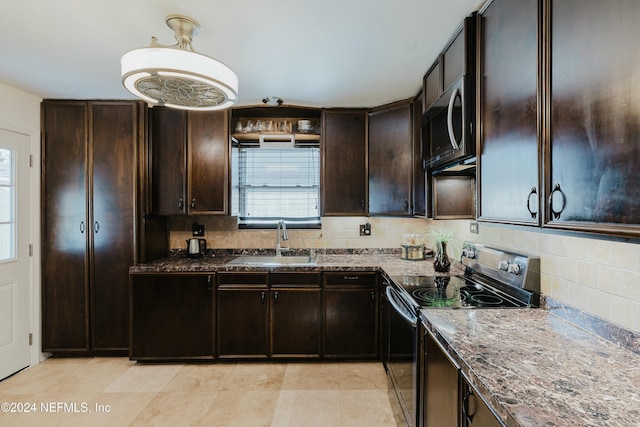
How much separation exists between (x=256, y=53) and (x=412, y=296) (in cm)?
177

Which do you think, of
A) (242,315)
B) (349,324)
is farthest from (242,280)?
(349,324)

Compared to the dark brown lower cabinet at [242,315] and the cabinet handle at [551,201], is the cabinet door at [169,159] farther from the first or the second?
the cabinet handle at [551,201]

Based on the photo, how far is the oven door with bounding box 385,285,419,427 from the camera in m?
1.61

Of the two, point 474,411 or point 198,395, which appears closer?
point 474,411

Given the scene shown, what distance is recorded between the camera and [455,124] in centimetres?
159

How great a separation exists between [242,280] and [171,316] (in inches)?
26.9

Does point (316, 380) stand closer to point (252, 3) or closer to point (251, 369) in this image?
point (251, 369)

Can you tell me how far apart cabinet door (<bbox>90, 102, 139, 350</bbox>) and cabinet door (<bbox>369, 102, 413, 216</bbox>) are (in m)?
2.17

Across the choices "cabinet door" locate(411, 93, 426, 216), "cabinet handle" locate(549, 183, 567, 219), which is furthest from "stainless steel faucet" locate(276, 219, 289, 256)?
"cabinet handle" locate(549, 183, 567, 219)

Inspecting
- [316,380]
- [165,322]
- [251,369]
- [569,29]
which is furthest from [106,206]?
[569,29]

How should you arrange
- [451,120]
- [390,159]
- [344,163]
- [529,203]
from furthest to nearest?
[344,163]
[390,159]
[451,120]
[529,203]

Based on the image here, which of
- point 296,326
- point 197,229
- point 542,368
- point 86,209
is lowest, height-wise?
point 296,326

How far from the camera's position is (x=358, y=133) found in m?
3.02

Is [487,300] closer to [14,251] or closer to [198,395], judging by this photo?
[198,395]
